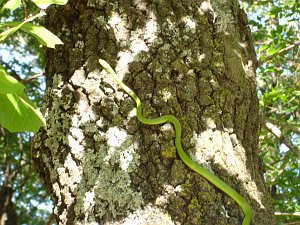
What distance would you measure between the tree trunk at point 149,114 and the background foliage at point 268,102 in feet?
1.39

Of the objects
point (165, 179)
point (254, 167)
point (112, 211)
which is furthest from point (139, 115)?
point (254, 167)

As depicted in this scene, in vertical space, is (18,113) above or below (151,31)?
below

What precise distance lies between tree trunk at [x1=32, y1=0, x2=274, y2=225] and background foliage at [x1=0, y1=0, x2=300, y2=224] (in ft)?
1.39

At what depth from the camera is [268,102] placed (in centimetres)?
379

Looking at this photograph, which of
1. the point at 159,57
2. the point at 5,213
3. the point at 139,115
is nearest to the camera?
the point at 139,115

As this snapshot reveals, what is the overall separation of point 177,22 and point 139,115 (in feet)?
1.68

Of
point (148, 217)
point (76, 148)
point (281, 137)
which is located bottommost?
point (148, 217)

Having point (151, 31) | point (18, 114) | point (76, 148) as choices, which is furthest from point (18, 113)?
point (151, 31)

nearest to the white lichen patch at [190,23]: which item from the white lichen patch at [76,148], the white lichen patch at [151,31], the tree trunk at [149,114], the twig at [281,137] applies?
the tree trunk at [149,114]

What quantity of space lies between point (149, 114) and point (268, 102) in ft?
6.84

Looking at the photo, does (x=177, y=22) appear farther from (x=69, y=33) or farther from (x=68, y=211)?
(x=68, y=211)

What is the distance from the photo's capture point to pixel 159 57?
6.74 ft

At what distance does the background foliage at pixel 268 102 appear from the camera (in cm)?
368

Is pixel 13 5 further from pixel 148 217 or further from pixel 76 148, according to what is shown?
pixel 148 217
